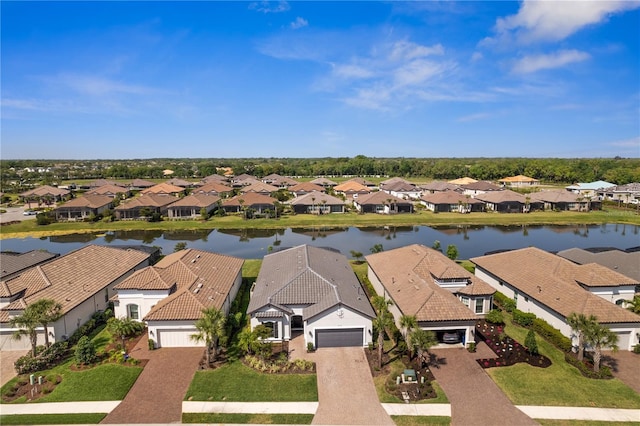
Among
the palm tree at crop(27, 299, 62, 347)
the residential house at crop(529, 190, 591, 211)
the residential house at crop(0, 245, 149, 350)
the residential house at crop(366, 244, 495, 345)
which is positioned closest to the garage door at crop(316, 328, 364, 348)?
the residential house at crop(366, 244, 495, 345)

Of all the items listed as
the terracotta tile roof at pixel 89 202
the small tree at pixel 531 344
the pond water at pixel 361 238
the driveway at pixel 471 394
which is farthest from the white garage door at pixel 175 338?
the terracotta tile roof at pixel 89 202

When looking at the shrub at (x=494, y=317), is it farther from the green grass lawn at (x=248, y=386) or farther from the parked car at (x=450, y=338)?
the green grass lawn at (x=248, y=386)

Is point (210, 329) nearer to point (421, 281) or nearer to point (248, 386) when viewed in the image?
point (248, 386)

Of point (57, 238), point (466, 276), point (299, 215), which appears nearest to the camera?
point (466, 276)

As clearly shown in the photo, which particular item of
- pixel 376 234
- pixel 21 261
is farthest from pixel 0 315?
pixel 376 234

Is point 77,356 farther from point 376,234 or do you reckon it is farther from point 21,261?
point 376,234

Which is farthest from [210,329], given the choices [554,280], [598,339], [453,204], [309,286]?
[453,204]

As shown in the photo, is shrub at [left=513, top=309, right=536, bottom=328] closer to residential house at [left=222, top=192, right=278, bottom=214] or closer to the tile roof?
the tile roof
